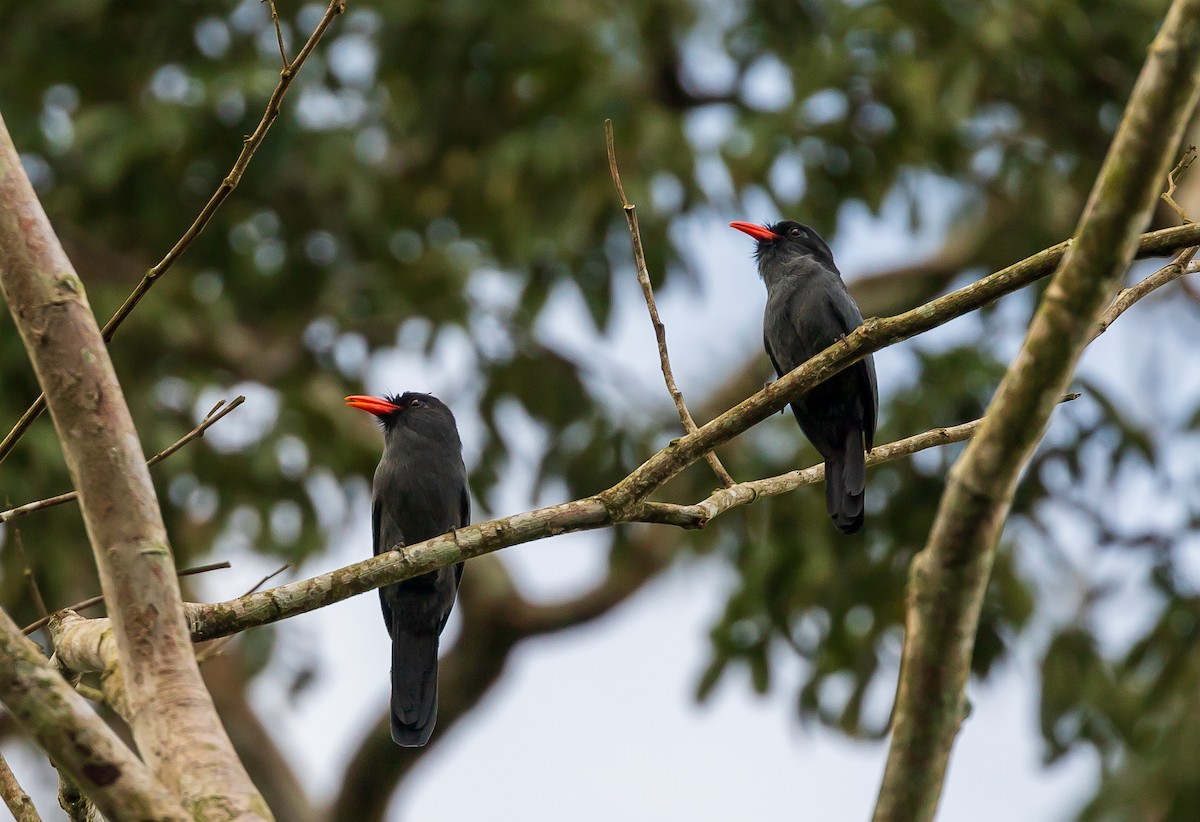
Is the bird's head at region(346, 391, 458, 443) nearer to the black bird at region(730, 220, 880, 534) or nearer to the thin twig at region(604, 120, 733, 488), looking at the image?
the black bird at region(730, 220, 880, 534)

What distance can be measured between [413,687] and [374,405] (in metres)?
1.23

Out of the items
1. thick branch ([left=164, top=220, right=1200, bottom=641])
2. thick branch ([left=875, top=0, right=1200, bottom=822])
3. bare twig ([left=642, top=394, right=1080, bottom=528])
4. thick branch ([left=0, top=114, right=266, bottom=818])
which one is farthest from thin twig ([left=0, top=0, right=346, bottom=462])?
thick branch ([left=875, top=0, right=1200, bottom=822])

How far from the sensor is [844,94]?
8.06 metres

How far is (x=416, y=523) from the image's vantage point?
534 centimetres

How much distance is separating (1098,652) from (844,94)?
139 inches

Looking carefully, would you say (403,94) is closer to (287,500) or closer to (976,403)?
(287,500)

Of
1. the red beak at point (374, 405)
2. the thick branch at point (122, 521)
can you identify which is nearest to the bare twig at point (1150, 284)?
the thick branch at point (122, 521)

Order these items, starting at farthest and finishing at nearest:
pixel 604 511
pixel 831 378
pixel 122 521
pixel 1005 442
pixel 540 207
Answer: pixel 540 207
pixel 831 378
pixel 604 511
pixel 122 521
pixel 1005 442

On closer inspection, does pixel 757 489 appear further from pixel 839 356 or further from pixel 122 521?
pixel 122 521

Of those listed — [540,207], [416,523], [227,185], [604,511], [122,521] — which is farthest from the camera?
[540,207]

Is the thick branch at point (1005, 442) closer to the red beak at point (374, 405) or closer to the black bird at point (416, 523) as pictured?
the black bird at point (416, 523)

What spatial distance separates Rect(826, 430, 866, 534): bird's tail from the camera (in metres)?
4.75

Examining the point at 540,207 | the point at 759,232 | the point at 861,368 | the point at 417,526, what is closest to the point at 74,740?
the point at 417,526

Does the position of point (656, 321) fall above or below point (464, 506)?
below
